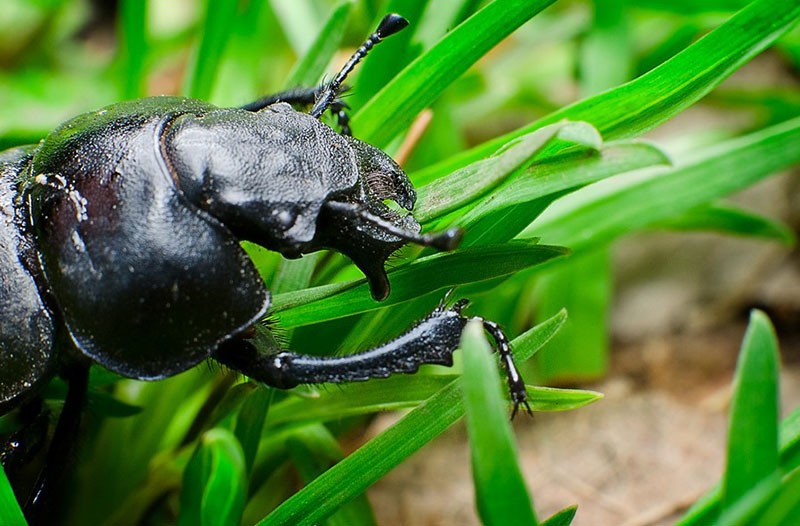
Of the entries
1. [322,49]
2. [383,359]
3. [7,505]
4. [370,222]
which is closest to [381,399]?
[383,359]

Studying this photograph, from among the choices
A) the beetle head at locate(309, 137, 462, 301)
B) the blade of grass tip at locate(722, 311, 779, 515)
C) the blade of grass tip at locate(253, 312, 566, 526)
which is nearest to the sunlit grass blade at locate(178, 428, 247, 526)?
the blade of grass tip at locate(253, 312, 566, 526)

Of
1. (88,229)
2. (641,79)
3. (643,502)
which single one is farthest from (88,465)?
(641,79)

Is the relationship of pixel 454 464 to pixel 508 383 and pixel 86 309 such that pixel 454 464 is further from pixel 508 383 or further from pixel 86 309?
pixel 86 309

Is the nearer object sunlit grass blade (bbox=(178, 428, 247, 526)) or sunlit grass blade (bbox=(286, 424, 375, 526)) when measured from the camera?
sunlit grass blade (bbox=(178, 428, 247, 526))

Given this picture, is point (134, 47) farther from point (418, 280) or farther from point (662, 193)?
point (662, 193)

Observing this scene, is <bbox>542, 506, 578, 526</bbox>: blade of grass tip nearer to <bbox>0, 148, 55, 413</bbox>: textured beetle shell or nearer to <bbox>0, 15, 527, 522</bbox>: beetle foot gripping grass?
<bbox>0, 15, 527, 522</bbox>: beetle foot gripping grass

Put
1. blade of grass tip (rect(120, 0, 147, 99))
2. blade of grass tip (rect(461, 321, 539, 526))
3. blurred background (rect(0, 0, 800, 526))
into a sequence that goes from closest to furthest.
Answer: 1. blade of grass tip (rect(461, 321, 539, 526))
2. blurred background (rect(0, 0, 800, 526))
3. blade of grass tip (rect(120, 0, 147, 99))
